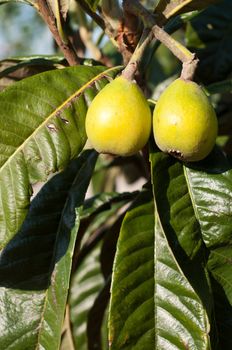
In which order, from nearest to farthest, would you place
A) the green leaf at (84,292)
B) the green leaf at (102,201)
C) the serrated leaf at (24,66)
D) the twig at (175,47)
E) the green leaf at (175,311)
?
1. the twig at (175,47)
2. the green leaf at (175,311)
3. the serrated leaf at (24,66)
4. the green leaf at (102,201)
5. the green leaf at (84,292)

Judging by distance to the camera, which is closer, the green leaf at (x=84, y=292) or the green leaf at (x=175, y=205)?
the green leaf at (x=175, y=205)

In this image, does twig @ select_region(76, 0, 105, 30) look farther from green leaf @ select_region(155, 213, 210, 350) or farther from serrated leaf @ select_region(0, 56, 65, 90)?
green leaf @ select_region(155, 213, 210, 350)

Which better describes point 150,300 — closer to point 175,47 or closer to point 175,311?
point 175,311

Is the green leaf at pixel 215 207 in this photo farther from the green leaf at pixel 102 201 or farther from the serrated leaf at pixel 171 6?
the green leaf at pixel 102 201

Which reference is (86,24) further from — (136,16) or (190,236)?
(190,236)

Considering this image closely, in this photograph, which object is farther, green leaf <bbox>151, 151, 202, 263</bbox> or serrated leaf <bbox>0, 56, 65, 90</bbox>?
serrated leaf <bbox>0, 56, 65, 90</bbox>

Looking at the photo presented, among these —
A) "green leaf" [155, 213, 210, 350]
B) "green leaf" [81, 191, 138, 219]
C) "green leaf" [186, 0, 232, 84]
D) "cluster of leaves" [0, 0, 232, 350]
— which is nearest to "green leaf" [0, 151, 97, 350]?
"cluster of leaves" [0, 0, 232, 350]

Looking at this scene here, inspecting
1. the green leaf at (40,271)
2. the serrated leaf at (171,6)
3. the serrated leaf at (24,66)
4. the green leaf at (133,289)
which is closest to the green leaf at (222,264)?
the green leaf at (133,289)
